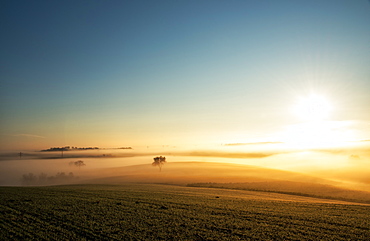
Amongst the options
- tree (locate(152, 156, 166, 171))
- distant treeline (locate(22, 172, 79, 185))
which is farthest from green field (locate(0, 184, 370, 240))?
distant treeline (locate(22, 172, 79, 185))

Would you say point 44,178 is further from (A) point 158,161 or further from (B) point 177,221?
(B) point 177,221

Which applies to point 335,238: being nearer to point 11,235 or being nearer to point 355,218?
point 355,218

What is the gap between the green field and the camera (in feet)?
65.6

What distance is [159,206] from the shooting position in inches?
1215

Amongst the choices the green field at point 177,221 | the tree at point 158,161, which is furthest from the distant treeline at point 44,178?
the green field at point 177,221

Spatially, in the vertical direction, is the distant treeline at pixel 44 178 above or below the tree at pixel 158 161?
below

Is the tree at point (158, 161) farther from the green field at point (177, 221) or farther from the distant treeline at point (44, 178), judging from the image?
the green field at point (177, 221)

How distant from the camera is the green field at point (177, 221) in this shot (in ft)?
65.6

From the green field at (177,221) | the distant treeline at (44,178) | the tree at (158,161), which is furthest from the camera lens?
the distant treeline at (44,178)

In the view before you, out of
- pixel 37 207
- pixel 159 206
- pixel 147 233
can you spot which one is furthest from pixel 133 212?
pixel 37 207

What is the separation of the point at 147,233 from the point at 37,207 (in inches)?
735

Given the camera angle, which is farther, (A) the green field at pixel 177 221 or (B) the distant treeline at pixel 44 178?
(B) the distant treeline at pixel 44 178

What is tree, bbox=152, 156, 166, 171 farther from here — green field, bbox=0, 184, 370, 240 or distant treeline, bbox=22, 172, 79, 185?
green field, bbox=0, 184, 370, 240

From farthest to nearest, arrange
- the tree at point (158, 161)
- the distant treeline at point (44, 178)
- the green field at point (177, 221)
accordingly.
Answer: the distant treeline at point (44, 178)
the tree at point (158, 161)
the green field at point (177, 221)
